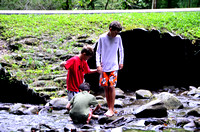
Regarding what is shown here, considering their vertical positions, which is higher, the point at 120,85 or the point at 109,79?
the point at 109,79

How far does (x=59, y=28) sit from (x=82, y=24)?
1.10 metres

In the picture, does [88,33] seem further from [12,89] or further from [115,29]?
[115,29]

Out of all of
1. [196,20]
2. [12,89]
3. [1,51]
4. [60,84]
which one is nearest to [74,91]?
[60,84]

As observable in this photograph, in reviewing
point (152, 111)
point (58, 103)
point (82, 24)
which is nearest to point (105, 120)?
point (152, 111)

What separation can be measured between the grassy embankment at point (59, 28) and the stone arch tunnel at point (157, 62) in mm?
511

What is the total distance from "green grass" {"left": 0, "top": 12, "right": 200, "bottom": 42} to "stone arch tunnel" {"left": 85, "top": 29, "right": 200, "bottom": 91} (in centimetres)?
51

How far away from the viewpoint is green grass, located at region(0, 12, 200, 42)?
36.0ft

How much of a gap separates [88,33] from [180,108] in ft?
18.4

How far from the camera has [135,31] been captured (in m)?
10.6

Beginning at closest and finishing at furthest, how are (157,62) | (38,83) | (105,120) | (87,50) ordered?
(105,120), (87,50), (38,83), (157,62)

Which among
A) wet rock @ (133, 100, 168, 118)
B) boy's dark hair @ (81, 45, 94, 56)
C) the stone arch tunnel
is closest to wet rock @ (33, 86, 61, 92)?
boy's dark hair @ (81, 45, 94, 56)

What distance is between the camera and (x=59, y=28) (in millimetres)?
11578

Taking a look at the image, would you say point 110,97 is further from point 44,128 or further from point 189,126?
point 189,126

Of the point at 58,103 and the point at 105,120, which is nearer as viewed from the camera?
the point at 105,120
